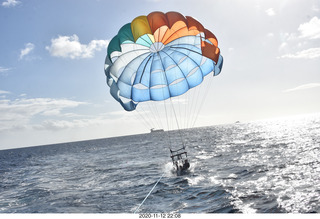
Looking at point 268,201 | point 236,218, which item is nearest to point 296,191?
point 268,201

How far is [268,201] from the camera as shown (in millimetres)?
10812

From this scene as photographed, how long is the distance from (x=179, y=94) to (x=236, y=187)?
669cm

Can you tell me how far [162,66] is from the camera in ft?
48.9

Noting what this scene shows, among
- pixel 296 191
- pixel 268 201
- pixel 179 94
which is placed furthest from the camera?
pixel 179 94

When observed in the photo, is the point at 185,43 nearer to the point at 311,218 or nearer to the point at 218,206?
the point at 218,206

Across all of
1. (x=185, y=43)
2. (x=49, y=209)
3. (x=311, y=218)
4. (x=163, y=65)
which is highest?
(x=185, y=43)

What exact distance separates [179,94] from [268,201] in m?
7.96

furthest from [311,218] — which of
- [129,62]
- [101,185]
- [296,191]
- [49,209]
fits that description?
[101,185]

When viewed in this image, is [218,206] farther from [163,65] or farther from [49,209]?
[49,209]

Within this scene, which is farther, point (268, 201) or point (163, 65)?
point (163, 65)

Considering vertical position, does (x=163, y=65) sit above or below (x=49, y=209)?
above

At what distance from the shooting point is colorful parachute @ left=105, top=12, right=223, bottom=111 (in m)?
14.3

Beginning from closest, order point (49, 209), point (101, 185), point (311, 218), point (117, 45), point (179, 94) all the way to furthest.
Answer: point (311, 218), point (117, 45), point (49, 209), point (179, 94), point (101, 185)

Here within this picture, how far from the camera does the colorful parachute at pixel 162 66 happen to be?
14344mm
